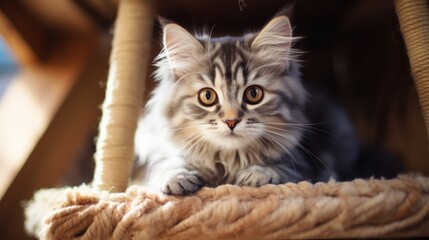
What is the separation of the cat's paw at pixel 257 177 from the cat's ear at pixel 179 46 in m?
0.39

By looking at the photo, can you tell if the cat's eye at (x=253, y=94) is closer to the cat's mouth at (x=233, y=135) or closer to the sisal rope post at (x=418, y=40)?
the cat's mouth at (x=233, y=135)

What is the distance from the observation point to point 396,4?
3.61ft

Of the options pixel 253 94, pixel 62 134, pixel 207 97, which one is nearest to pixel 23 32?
pixel 62 134

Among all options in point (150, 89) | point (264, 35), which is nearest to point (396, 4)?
point (264, 35)

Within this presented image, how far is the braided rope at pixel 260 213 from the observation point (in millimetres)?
845

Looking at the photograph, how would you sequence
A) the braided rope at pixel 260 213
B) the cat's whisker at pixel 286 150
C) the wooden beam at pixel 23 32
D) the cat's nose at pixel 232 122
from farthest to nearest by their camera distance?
the wooden beam at pixel 23 32, the cat's whisker at pixel 286 150, the cat's nose at pixel 232 122, the braided rope at pixel 260 213

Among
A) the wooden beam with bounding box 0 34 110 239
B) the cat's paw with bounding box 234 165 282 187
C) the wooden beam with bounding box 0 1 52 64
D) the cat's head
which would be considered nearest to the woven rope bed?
the cat's paw with bounding box 234 165 282 187

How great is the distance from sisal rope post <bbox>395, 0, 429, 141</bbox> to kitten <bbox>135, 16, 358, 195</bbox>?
32 centimetres

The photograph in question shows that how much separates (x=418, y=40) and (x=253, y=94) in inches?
18.8

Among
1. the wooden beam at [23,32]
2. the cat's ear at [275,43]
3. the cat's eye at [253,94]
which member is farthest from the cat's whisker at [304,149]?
the wooden beam at [23,32]

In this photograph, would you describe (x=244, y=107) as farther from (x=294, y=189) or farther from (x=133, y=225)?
(x=133, y=225)

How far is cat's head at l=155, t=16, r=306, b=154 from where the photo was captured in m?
1.07

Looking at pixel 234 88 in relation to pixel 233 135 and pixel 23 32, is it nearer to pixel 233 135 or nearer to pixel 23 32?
pixel 233 135

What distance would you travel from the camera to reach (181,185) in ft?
3.06
